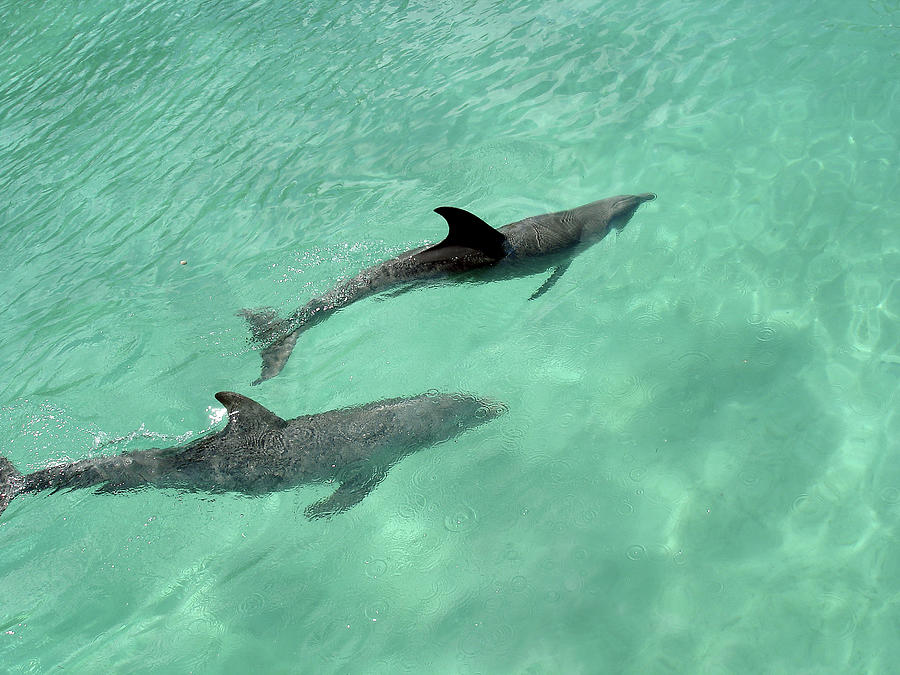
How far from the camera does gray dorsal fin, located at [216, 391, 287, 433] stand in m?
6.02

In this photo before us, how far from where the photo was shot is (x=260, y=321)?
7879 mm

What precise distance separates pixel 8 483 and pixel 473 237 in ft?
16.5

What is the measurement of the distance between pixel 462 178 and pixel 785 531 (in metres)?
5.98

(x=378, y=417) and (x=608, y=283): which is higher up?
(x=378, y=417)

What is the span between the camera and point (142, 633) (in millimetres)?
5719

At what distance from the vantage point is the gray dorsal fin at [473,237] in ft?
23.7

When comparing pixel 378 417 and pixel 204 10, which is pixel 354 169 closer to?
pixel 378 417

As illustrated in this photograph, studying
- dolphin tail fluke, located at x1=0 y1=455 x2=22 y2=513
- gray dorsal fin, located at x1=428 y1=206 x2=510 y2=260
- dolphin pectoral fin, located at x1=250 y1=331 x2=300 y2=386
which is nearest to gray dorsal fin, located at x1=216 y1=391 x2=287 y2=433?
dolphin pectoral fin, located at x1=250 y1=331 x2=300 y2=386

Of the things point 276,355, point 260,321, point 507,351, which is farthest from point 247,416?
point 507,351

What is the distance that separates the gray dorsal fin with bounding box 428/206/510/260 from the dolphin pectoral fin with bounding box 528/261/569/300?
21.0 inches

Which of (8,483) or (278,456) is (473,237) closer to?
(278,456)

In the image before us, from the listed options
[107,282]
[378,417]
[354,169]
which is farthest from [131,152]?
[378,417]

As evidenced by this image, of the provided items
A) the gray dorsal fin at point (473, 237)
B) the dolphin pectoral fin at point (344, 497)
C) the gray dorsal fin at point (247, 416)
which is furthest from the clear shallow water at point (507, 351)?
the gray dorsal fin at point (247, 416)

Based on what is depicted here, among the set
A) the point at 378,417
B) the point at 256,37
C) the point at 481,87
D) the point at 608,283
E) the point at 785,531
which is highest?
the point at 256,37
